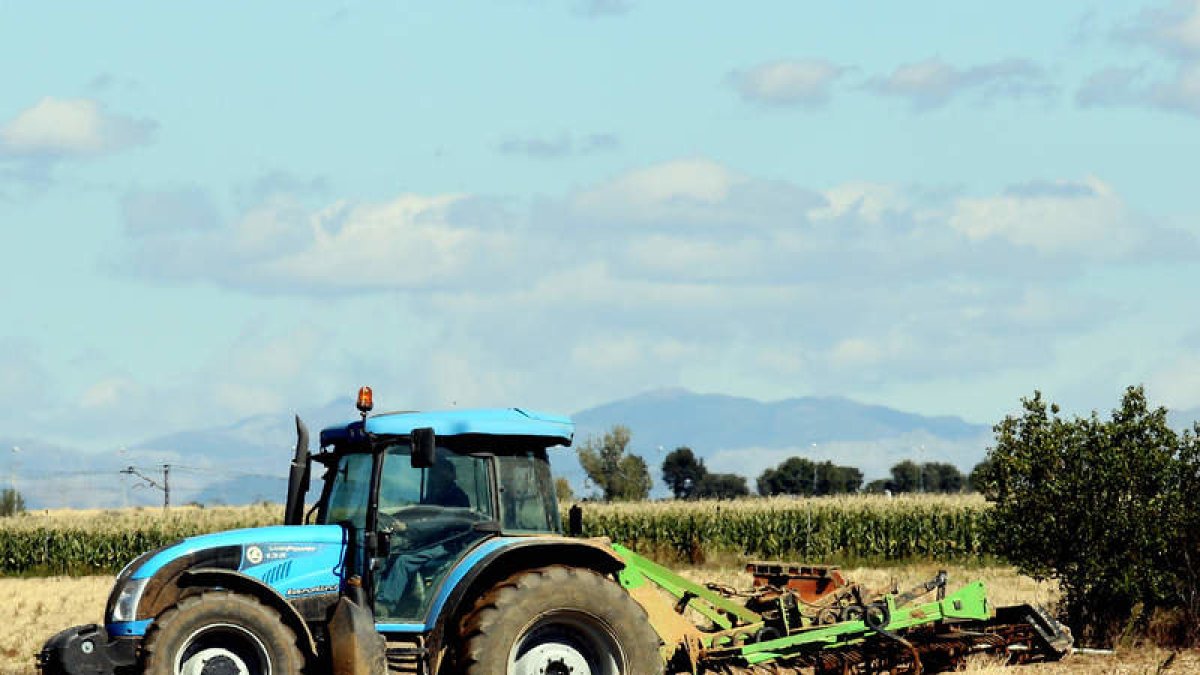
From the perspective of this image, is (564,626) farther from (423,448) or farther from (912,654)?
(912,654)

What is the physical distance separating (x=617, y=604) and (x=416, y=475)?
188 centimetres

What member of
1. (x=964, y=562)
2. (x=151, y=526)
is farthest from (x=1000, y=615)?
(x=151, y=526)

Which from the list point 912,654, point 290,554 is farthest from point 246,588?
point 912,654

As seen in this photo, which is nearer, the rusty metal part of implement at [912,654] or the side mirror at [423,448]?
the side mirror at [423,448]

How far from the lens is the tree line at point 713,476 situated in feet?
379

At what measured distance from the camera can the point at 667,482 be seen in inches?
5428

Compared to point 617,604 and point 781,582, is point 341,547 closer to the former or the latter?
point 617,604

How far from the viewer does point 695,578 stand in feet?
112

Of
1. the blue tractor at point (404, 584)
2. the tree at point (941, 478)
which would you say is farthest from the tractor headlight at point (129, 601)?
the tree at point (941, 478)

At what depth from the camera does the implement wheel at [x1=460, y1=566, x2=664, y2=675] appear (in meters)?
13.1

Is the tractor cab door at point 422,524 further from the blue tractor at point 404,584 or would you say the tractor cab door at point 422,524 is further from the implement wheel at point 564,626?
the implement wheel at point 564,626

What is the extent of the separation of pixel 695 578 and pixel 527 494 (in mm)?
20629

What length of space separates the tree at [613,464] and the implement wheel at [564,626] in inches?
3901

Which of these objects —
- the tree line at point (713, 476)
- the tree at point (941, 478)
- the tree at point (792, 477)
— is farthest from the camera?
the tree at point (941, 478)
